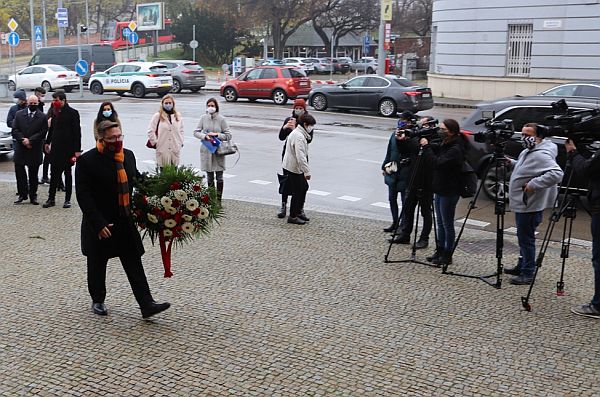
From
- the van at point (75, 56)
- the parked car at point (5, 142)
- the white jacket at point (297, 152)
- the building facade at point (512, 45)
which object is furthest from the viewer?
the van at point (75, 56)

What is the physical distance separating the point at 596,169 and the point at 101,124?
4.21m

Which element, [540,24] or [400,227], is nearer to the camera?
[400,227]

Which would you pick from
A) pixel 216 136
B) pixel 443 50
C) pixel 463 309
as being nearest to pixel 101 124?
pixel 463 309

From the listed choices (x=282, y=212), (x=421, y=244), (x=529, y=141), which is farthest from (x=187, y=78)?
(x=529, y=141)

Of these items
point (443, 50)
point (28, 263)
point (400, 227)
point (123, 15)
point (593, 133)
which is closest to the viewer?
point (593, 133)

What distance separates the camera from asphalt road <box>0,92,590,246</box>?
1201 centimetres

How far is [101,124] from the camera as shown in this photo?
6016mm

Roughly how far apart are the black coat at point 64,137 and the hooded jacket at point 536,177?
652 cm

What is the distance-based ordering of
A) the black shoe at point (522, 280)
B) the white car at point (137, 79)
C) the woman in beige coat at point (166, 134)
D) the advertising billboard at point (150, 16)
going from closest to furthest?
the black shoe at point (522, 280), the woman in beige coat at point (166, 134), the white car at point (137, 79), the advertising billboard at point (150, 16)

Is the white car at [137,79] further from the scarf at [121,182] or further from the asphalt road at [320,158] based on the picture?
the scarf at [121,182]

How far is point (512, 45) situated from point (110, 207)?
28.6 m

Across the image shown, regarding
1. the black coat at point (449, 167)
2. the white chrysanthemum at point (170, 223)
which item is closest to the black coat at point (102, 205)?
the white chrysanthemum at point (170, 223)

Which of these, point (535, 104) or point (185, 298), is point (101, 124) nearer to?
point (185, 298)

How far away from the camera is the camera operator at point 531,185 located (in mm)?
7328
